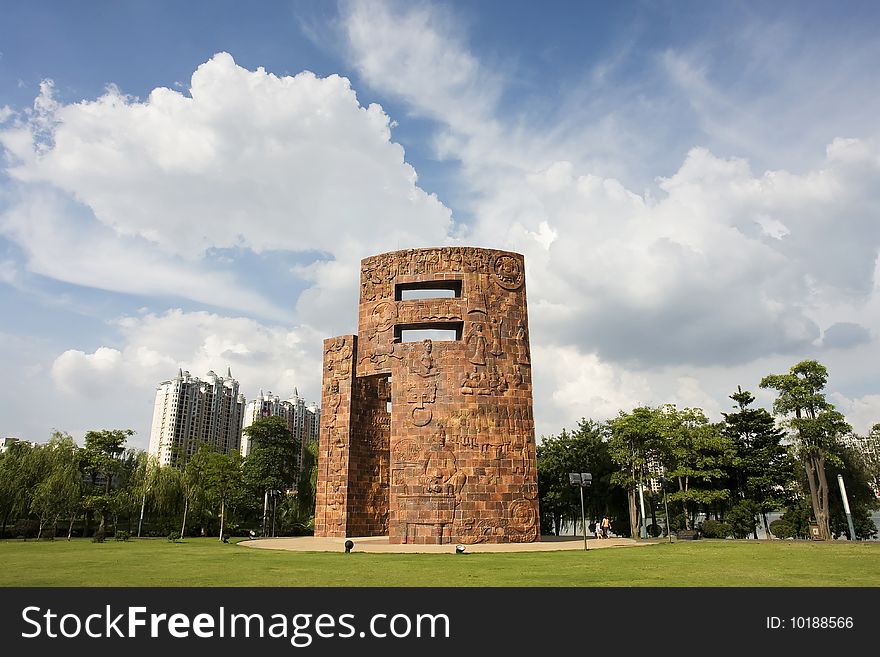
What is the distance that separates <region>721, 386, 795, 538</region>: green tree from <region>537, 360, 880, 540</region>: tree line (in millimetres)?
55

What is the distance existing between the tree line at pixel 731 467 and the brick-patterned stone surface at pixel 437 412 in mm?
8510

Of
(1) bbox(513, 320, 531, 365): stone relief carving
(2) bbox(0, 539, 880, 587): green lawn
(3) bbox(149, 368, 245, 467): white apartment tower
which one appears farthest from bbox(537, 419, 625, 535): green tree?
(3) bbox(149, 368, 245, 467): white apartment tower

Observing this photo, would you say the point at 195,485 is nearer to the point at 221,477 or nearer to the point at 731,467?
the point at 221,477

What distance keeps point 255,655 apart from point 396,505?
702 inches

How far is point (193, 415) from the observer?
64.1 m

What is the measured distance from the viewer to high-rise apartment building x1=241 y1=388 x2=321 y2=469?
7088 cm

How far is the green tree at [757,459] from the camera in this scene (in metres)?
32.5

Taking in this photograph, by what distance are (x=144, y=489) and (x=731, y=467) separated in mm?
34408

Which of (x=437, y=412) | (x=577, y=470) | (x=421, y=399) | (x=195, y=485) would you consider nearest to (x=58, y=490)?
(x=195, y=485)

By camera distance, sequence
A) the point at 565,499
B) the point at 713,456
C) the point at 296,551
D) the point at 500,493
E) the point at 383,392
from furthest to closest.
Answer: the point at 565,499 < the point at 713,456 < the point at 383,392 < the point at 500,493 < the point at 296,551

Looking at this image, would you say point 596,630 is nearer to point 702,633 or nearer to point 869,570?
point 702,633

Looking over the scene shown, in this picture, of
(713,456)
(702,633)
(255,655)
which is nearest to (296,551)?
(255,655)

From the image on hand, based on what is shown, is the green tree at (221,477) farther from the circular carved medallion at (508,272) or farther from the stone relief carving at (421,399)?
the circular carved medallion at (508,272)

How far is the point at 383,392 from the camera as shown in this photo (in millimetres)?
29531
